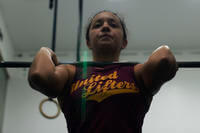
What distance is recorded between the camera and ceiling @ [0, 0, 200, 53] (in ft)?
10.4

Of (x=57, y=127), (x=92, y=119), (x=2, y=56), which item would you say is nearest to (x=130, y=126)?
(x=92, y=119)

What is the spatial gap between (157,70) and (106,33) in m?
0.26

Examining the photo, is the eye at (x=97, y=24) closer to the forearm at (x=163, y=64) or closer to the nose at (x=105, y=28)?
the nose at (x=105, y=28)

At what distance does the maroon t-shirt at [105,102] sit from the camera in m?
0.95

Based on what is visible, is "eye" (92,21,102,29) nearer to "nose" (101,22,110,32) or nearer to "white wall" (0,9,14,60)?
"nose" (101,22,110,32)

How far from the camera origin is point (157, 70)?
0.93m

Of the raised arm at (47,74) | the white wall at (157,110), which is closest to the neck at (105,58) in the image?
the raised arm at (47,74)

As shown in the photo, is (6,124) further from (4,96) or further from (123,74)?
(123,74)

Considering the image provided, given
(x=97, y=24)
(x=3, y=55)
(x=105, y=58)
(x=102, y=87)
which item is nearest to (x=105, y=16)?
(x=97, y=24)

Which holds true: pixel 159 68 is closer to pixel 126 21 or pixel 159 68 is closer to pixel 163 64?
pixel 163 64

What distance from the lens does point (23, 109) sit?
3449 millimetres

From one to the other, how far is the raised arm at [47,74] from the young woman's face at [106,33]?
14cm

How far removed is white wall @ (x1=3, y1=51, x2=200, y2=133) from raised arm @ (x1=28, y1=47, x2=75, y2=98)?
234cm

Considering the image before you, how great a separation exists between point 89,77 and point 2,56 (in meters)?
2.52
